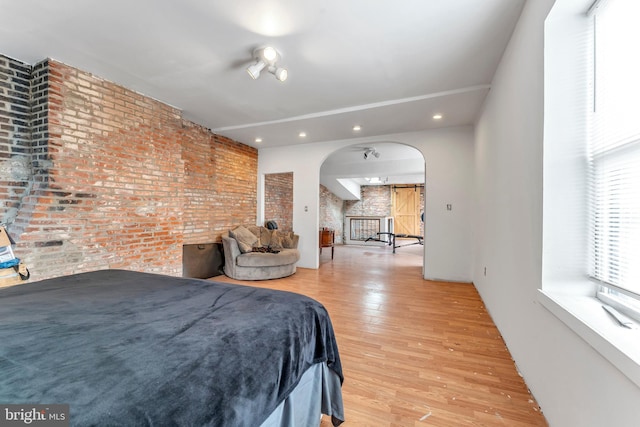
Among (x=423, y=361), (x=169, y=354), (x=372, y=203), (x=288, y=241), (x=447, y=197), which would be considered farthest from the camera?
(x=372, y=203)

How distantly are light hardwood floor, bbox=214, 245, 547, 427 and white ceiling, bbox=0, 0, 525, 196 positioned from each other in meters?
2.72

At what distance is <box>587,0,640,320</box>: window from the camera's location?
1067mm

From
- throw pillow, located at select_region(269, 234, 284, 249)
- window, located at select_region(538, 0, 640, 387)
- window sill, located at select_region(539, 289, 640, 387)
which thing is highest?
window, located at select_region(538, 0, 640, 387)

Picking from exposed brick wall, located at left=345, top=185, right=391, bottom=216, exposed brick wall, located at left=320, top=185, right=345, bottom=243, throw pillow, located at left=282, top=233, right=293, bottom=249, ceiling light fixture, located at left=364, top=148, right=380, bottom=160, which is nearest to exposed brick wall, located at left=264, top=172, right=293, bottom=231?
throw pillow, located at left=282, top=233, right=293, bottom=249

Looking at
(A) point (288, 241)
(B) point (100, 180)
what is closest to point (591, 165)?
(B) point (100, 180)

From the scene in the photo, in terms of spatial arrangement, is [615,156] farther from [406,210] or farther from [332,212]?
[406,210]

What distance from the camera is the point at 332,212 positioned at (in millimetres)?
10320

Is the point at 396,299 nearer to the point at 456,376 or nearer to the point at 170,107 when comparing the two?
the point at 456,376

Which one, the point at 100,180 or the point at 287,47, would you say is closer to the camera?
the point at 287,47

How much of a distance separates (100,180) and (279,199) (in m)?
4.52

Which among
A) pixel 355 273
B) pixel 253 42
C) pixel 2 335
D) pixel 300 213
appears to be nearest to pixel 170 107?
pixel 253 42

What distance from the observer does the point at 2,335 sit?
0.91 m

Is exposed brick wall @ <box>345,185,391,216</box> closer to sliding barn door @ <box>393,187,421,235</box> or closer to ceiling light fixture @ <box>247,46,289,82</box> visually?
sliding barn door @ <box>393,187,421,235</box>

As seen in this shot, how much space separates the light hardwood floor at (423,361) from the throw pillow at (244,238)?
1.44 metres
